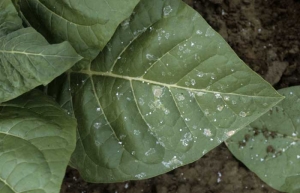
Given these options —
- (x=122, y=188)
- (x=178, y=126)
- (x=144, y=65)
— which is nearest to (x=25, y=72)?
(x=144, y=65)

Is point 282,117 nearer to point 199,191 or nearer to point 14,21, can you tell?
point 199,191

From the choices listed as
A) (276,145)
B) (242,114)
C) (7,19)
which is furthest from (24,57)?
(276,145)

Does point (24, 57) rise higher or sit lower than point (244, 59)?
higher

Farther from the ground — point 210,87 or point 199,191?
point 210,87

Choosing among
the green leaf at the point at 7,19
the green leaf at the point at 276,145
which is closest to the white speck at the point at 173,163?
the green leaf at the point at 276,145

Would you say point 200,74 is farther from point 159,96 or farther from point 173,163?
point 173,163

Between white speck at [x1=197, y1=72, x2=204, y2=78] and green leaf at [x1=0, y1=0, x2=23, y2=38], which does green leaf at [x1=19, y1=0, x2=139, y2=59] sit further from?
white speck at [x1=197, y1=72, x2=204, y2=78]

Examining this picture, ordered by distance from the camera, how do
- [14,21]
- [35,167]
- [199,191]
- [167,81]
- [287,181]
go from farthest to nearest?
[199,191] → [287,181] → [167,81] → [14,21] → [35,167]
